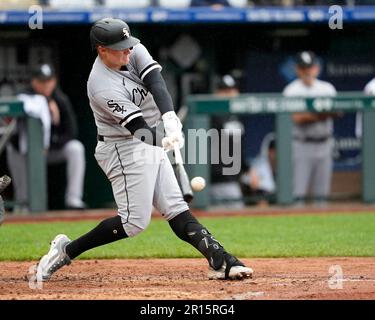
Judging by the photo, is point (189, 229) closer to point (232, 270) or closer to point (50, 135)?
point (232, 270)

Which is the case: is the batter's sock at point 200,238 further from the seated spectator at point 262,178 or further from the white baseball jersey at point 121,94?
the seated spectator at point 262,178

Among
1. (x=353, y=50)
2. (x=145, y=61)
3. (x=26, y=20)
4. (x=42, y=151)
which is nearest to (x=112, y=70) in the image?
(x=145, y=61)

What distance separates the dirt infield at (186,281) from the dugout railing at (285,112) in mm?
3934

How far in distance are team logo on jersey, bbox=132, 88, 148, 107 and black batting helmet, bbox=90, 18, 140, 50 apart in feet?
0.93

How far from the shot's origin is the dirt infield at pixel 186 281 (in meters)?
5.15

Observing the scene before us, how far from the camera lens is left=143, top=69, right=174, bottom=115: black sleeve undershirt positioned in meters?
5.44

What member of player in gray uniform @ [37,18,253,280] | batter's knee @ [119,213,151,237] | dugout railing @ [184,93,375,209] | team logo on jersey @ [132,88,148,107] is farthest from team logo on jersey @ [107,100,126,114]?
dugout railing @ [184,93,375,209]

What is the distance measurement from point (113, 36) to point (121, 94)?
1.07 feet

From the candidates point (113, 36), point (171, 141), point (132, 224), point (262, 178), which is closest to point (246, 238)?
point (132, 224)

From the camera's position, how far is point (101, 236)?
18.6 feet

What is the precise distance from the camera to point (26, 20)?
11.1 m
